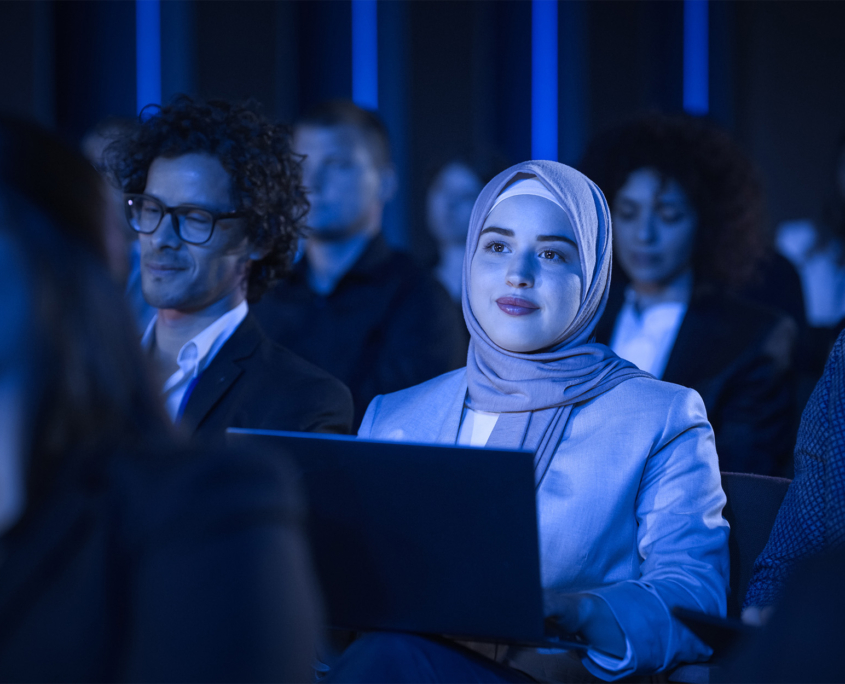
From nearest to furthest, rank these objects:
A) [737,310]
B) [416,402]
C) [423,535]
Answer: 1. [423,535]
2. [416,402]
3. [737,310]

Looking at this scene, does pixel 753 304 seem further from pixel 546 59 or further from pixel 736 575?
pixel 546 59

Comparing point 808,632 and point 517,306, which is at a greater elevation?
point 517,306

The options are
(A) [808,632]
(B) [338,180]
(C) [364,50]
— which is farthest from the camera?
(C) [364,50]

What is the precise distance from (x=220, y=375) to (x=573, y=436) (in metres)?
0.81

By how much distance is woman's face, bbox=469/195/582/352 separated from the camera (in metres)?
1.70

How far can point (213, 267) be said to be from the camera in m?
2.13

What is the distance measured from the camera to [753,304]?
2.83 meters

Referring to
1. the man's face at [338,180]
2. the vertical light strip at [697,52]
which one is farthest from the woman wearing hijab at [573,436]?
the vertical light strip at [697,52]

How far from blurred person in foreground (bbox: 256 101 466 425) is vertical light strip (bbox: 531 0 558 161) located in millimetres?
2579

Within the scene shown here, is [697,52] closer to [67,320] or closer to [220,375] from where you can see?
[220,375]

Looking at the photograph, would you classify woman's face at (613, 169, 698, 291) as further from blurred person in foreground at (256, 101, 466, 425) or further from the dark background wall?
the dark background wall

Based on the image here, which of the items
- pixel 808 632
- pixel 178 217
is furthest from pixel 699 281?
pixel 808 632

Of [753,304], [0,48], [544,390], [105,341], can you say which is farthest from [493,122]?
[105,341]

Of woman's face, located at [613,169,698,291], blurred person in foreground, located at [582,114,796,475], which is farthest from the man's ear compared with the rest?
woman's face, located at [613,169,698,291]
